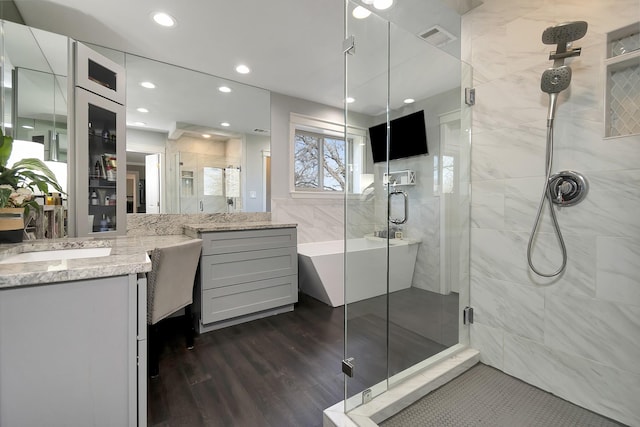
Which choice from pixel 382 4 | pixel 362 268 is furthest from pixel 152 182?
pixel 382 4

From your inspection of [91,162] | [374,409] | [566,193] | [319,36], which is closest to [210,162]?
[91,162]

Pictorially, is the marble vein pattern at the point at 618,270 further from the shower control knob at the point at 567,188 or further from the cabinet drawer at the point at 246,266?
the cabinet drawer at the point at 246,266

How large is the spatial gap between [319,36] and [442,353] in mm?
2563

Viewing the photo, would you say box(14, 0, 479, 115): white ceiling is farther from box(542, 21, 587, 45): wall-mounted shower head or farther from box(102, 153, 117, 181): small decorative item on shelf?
box(102, 153, 117, 181): small decorative item on shelf

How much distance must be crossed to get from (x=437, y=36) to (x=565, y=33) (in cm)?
105

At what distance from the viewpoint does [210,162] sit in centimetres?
292

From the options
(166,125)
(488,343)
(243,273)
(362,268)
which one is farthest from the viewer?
(166,125)

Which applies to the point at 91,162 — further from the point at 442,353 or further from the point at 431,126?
the point at 442,353

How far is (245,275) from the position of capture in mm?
2514

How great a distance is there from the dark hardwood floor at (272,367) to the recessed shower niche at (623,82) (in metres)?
1.59

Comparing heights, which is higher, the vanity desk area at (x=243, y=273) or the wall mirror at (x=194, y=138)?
the wall mirror at (x=194, y=138)

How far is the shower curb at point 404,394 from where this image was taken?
1312 mm

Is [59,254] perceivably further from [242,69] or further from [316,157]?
[316,157]

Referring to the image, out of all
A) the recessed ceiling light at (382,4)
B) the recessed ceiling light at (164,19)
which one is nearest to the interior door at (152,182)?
the recessed ceiling light at (164,19)
